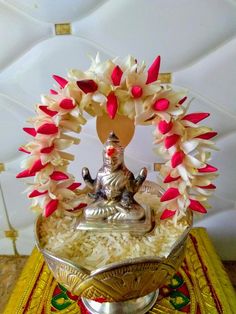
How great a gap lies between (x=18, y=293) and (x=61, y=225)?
150 mm

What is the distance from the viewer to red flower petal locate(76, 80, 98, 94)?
445 millimetres

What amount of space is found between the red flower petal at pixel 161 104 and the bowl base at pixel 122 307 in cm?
28

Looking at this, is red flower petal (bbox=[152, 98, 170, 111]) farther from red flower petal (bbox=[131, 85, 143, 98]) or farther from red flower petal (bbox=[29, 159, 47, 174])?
Result: red flower petal (bbox=[29, 159, 47, 174])

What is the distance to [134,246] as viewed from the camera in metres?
0.49

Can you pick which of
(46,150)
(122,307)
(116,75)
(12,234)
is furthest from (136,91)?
(12,234)

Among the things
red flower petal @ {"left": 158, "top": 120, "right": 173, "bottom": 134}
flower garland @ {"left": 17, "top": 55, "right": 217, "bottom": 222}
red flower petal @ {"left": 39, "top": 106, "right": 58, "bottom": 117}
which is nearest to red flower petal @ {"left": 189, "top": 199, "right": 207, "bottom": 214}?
flower garland @ {"left": 17, "top": 55, "right": 217, "bottom": 222}

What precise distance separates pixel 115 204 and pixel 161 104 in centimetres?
16

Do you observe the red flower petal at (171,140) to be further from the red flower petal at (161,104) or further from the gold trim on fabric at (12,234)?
the gold trim on fabric at (12,234)

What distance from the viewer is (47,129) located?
468 millimetres

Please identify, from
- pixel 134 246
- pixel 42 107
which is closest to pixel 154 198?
pixel 134 246

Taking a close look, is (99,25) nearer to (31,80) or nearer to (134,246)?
(31,80)

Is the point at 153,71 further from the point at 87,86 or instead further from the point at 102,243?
the point at 102,243

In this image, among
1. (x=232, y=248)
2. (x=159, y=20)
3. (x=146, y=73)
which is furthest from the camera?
(x=232, y=248)

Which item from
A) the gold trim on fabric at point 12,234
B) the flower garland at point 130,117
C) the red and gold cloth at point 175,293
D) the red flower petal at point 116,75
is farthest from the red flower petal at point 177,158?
the gold trim on fabric at point 12,234
